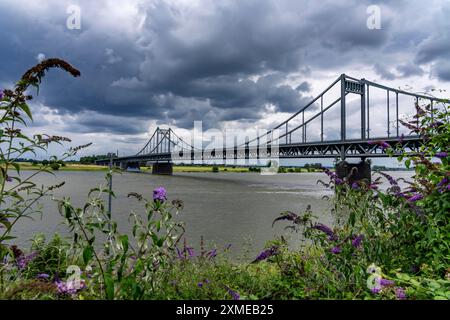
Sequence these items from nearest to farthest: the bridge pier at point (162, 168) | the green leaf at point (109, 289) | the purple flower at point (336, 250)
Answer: the green leaf at point (109, 289), the purple flower at point (336, 250), the bridge pier at point (162, 168)

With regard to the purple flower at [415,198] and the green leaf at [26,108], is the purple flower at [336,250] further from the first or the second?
the green leaf at [26,108]

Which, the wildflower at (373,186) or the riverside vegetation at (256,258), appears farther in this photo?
the wildflower at (373,186)

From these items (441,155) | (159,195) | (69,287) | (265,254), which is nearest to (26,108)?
(159,195)

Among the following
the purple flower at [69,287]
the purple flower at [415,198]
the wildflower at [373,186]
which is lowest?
the purple flower at [69,287]

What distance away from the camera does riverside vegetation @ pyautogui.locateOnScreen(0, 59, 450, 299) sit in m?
1.79

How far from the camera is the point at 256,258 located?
2639 mm

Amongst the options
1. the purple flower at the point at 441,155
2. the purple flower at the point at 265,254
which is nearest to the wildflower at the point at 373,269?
the purple flower at the point at 265,254

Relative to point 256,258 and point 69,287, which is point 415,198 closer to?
point 256,258

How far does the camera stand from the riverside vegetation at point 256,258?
5.88 ft

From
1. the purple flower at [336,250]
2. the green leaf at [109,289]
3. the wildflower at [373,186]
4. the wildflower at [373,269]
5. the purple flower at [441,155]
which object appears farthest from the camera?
the wildflower at [373,186]

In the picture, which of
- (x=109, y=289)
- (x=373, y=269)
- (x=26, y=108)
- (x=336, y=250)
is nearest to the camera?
(x=109, y=289)

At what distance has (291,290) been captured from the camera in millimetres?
2273
